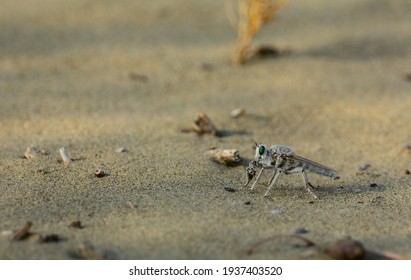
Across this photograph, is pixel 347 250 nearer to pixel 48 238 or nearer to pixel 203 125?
pixel 48 238

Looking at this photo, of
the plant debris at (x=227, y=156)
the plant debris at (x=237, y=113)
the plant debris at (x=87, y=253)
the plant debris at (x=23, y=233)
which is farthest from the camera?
the plant debris at (x=237, y=113)

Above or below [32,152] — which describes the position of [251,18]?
above

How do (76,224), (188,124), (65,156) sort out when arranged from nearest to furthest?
(76,224), (65,156), (188,124)

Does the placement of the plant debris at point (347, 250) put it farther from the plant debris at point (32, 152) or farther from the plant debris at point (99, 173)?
the plant debris at point (32, 152)

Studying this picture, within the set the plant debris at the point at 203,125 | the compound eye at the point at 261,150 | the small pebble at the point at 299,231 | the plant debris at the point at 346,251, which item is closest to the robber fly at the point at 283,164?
the compound eye at the point at 261,150

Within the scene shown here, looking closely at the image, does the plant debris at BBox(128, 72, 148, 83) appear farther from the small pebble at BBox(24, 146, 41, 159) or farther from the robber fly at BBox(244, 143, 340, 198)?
the robber fly at BBox(244, 143, 340, 198)

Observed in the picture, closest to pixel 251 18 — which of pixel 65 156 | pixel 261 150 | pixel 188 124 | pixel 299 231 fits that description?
pixel 188 124

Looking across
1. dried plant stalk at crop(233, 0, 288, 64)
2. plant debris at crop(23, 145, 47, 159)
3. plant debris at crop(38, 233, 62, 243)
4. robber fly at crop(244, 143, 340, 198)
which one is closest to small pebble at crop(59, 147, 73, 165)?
plant debris at crop(23, 145, 47, 159)
